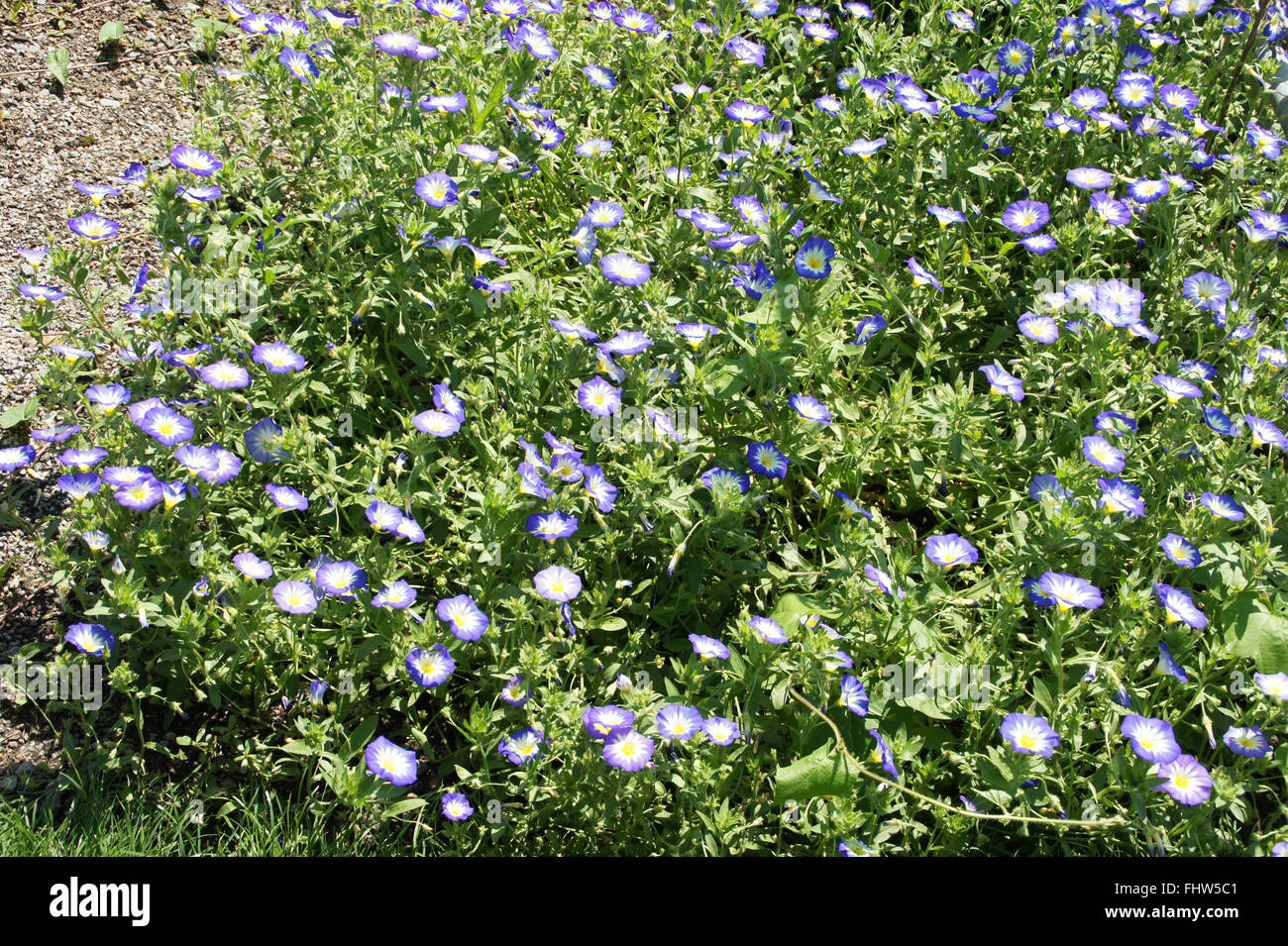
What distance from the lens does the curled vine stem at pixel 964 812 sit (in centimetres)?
239

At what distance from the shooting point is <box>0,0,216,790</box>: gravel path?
306cm

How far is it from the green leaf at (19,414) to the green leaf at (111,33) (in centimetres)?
187

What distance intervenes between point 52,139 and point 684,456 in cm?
284

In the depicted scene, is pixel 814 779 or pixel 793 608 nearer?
pixel 814 779

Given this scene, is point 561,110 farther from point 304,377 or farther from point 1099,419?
point 1099,419

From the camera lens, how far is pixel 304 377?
3.18 metres

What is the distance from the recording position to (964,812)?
7.93 ft

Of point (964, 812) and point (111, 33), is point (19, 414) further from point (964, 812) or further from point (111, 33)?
point (964, 812)

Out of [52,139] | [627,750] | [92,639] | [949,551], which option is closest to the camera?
[627,750]

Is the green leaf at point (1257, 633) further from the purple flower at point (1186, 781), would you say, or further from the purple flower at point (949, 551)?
the purple flower at point (949, 551)

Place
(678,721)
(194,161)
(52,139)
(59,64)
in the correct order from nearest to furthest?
(678,721), (194,161), (52,139), (59,64)

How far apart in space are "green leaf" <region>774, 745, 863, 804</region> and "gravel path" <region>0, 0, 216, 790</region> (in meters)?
2.00

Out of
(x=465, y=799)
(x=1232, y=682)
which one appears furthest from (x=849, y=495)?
(x=465, y=799)

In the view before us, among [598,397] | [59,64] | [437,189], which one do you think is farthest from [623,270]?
[59,64]
